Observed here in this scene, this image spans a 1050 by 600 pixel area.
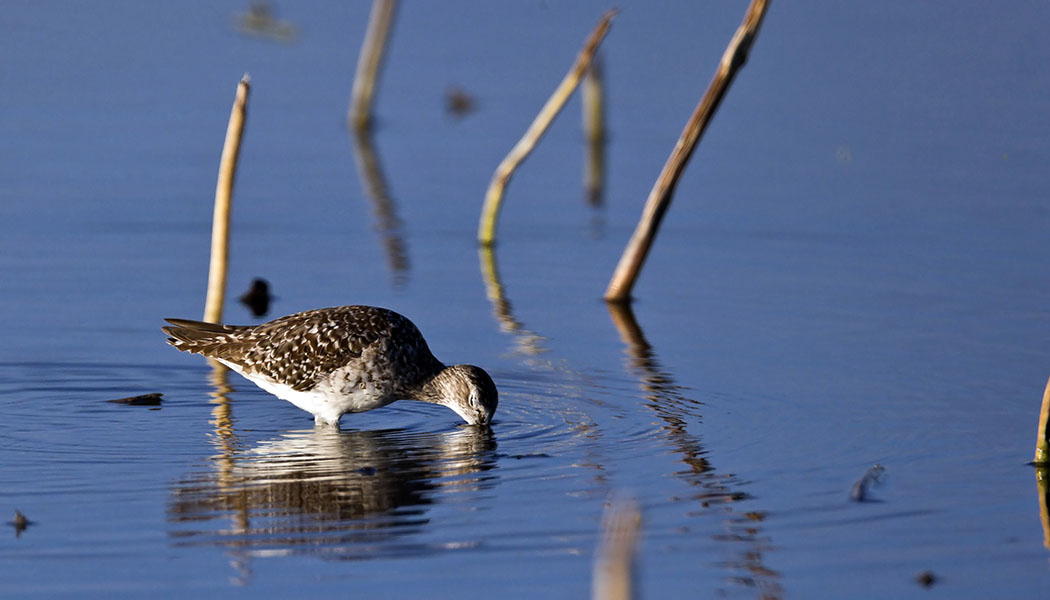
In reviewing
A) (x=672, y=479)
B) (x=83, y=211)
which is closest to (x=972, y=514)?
(x=672, y=479)

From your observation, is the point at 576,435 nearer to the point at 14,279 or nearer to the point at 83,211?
the point at 14,279

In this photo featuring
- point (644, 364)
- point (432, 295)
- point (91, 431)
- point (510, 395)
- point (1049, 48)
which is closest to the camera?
point (91, 431)

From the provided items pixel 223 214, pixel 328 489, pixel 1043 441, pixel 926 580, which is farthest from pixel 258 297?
pixel 926 580

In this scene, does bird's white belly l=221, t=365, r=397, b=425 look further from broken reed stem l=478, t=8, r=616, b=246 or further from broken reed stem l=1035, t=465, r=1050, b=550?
broken reed stem l=478, t=8, r=616, b=246

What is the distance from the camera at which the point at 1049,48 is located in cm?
2727

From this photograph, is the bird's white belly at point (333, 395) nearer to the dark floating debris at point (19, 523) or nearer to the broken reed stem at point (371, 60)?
the dark floating debris at point (19, 523)

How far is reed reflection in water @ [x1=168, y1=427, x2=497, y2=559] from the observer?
9.59m

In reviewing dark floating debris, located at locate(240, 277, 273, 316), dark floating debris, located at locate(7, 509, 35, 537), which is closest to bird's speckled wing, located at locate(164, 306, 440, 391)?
dark floating debris, located at locate(240, 277, 273, 316)

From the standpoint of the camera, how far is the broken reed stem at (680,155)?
593 inches

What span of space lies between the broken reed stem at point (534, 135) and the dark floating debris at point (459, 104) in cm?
650

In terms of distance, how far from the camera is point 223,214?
46.8 feet

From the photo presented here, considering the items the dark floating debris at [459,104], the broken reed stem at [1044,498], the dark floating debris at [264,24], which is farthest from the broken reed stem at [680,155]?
the dark floating debris at [264,24]

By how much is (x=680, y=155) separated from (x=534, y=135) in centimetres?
213

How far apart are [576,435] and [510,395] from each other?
1.43 meters
